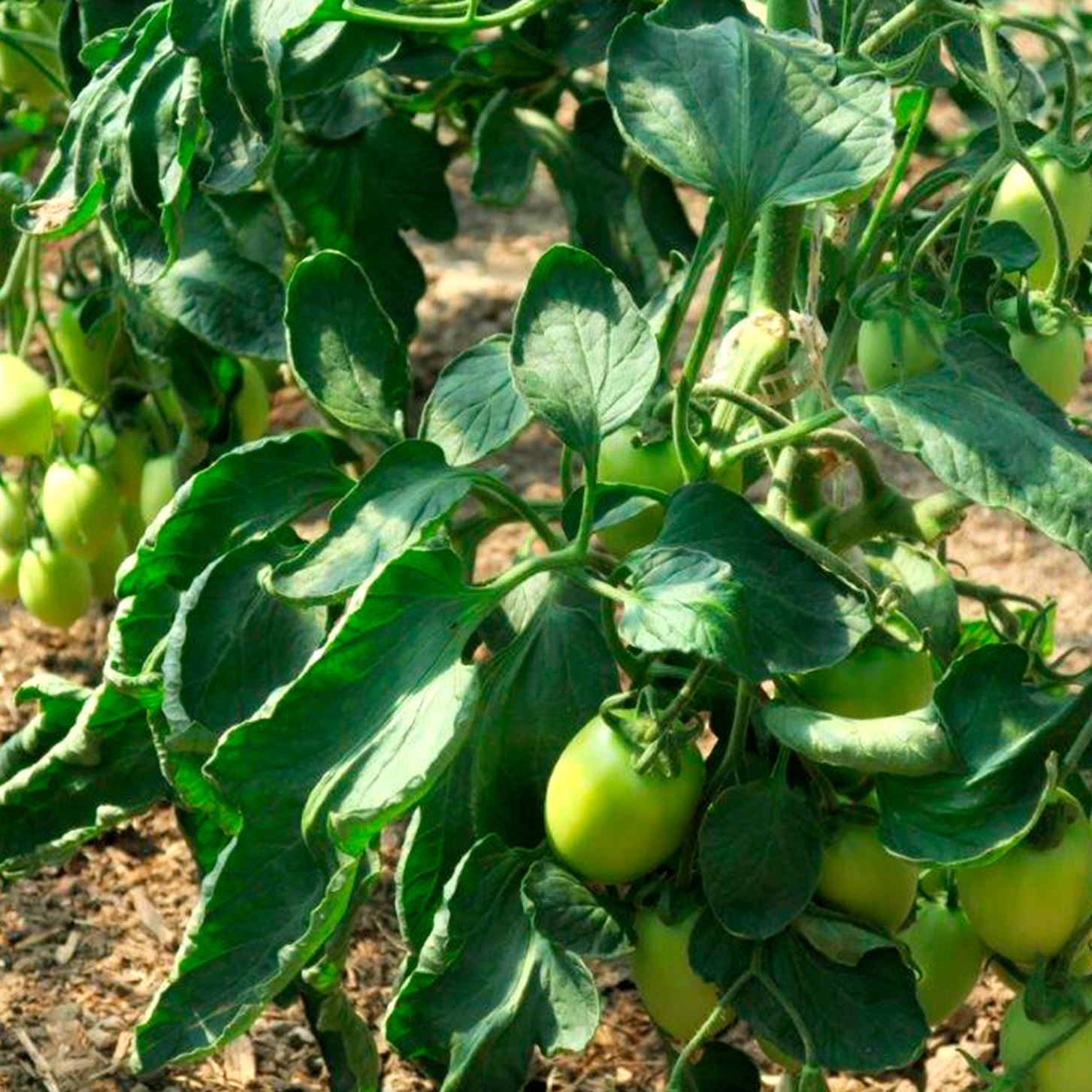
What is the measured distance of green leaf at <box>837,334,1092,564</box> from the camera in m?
1.09

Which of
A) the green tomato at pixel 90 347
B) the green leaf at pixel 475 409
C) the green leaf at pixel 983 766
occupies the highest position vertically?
the green leaf at pixel 475 409

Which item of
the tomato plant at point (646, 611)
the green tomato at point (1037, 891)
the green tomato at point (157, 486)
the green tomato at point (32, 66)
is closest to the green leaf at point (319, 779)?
the tomato plant at point (646, 611)

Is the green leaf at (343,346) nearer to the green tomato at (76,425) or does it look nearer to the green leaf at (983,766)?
the green leaf at (983,766)

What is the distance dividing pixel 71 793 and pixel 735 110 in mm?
695

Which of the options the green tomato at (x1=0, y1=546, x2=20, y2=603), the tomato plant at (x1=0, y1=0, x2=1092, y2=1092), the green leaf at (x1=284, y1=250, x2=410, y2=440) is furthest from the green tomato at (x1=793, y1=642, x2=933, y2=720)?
the green tomato at (x1=0, y1=546, x2=20, y2=603)

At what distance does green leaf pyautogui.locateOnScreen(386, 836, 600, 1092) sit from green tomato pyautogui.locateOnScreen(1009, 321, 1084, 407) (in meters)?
0.46

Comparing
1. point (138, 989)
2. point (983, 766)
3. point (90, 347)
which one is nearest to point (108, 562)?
point (90, 347)

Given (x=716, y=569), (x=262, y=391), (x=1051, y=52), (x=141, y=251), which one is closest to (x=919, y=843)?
(x=716, y=569)

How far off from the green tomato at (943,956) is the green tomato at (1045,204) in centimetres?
44

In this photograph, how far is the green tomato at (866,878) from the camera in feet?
4.06

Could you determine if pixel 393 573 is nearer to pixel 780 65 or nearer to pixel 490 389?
pixel 490 389

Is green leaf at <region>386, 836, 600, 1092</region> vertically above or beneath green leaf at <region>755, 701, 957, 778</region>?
beneath

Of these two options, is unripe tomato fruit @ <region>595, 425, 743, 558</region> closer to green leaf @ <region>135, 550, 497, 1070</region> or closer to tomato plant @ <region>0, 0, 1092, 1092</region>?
tomato plant @ <region>0, 0, 1092, 1092</region>

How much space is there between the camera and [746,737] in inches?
52.1
